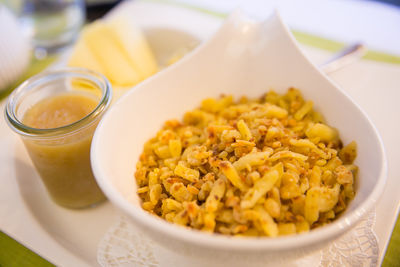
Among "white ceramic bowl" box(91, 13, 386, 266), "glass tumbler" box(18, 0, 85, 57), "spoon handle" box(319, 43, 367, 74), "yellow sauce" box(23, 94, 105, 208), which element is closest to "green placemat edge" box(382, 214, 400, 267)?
"white ceramic bowl" box(91, 13, 386, 266)

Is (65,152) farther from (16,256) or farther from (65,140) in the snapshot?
(16,256)

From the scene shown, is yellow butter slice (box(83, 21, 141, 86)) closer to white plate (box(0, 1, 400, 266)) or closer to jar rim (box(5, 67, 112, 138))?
jar rim (box(5, 67, 112, 138))

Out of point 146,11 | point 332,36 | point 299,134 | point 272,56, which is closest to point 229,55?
point 272,56

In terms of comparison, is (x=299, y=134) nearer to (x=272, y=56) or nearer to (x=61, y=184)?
(x=272, y=56)

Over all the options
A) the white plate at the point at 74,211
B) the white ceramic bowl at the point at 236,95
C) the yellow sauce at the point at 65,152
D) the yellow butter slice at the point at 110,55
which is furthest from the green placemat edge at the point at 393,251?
the yellow butter slice at the point at 110,55

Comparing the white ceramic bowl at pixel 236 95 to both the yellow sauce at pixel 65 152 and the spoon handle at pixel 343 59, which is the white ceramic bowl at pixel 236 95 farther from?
the spoon handle at pixel 343 59

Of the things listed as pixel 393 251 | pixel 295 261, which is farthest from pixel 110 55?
pixel 393 251
